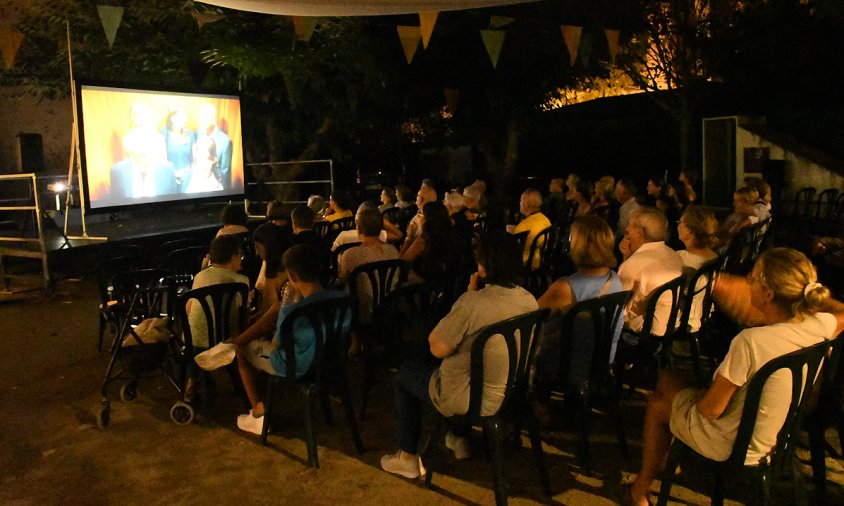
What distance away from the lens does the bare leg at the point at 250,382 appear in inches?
146

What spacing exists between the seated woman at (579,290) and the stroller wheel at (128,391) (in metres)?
2.40

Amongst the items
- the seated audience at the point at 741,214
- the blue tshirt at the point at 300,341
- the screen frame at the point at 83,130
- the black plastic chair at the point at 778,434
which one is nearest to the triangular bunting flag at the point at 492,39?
the seated audience at the point at 741,214

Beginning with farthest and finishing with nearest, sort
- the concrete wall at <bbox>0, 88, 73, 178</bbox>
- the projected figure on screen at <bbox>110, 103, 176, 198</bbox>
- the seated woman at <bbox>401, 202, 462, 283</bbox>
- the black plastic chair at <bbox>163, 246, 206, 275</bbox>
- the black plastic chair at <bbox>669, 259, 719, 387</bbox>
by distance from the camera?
the concrete wall at <bbox>0, 88, 73, 178</bbox>
the projected figure on screen at <bbox>110, 103, 176, 198</bbox>
the black plastic chair at <bbox>163, 246, 206, 275</bbox>
the seated woman at <bbox>401, 202, 462, 283</bbox>
the black plastic chair at <bbox>669, 259, 719, 387</bbox>

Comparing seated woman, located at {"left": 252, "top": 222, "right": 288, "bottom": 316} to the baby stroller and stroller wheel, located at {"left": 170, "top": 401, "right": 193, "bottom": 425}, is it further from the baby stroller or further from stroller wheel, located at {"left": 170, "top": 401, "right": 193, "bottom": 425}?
stroller wheel, located at {"left": 170, "top": 401, "right": 193, "bottom": 425}

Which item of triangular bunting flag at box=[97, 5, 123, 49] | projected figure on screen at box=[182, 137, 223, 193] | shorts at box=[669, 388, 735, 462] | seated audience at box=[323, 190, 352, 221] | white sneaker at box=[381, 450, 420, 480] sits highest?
triangular bunting flag at box=[97, 5, 123, 49]

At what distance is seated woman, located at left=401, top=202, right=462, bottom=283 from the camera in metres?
4.75

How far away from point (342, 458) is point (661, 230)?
207cm

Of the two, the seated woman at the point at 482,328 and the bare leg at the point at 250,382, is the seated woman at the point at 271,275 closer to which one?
the bare leg at the point at 250,382

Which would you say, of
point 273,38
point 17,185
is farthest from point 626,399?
point 17,185

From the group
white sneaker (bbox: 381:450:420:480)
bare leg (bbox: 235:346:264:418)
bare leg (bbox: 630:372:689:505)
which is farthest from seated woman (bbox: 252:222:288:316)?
bare leg (bbox: 630:372:689:505)

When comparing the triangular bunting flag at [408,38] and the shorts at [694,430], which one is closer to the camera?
the shorts at [694,430]

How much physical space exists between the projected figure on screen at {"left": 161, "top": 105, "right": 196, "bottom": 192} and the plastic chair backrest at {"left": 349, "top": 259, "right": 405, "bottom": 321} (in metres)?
5.78

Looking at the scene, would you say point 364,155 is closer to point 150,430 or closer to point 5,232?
point 5,232

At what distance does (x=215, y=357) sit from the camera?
354 cm
